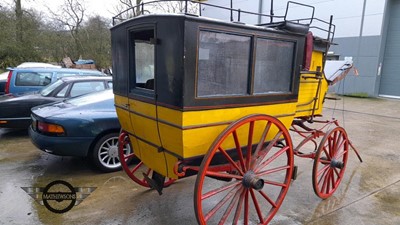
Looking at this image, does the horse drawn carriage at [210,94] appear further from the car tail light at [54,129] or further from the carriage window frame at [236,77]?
the car tail light at [54,129]

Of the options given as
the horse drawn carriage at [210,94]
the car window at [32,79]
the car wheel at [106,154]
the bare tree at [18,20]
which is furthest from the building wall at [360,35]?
the bare tree at [18,20]

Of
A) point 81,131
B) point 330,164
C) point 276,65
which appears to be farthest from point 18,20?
point 330,164

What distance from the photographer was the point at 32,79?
7562 millimetres

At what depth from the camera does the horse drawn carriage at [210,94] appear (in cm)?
236

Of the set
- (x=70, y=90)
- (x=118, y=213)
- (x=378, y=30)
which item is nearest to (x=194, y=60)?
(x=118, y=213)

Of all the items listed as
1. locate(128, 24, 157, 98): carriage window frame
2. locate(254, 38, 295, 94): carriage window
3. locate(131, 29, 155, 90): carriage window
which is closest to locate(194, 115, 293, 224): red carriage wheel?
locate(254, 38, 295, 94): carriage window

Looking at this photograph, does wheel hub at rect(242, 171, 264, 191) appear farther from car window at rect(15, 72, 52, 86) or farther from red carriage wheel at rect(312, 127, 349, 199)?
car window at rect(15, 72, 52, 86)

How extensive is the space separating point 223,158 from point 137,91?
1.08 m

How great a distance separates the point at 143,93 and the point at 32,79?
6.05 m

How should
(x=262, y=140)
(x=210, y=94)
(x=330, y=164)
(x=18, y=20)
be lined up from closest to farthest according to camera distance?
(x=210, y=94), (x=262, y=140), (x=330, y=164), (x=18, y=20)

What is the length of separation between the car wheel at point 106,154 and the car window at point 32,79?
427 cm

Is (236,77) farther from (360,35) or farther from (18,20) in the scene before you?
(18,20)

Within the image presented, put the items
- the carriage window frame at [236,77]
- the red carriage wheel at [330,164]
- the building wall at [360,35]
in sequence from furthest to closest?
the building wall at [360,35]
the red carriage wheel at [330,164]
the carriage window frame at [236,77]

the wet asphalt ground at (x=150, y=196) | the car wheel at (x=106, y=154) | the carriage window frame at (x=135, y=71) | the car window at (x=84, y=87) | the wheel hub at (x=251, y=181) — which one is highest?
the carriage window frame at (x=135, y=71)
